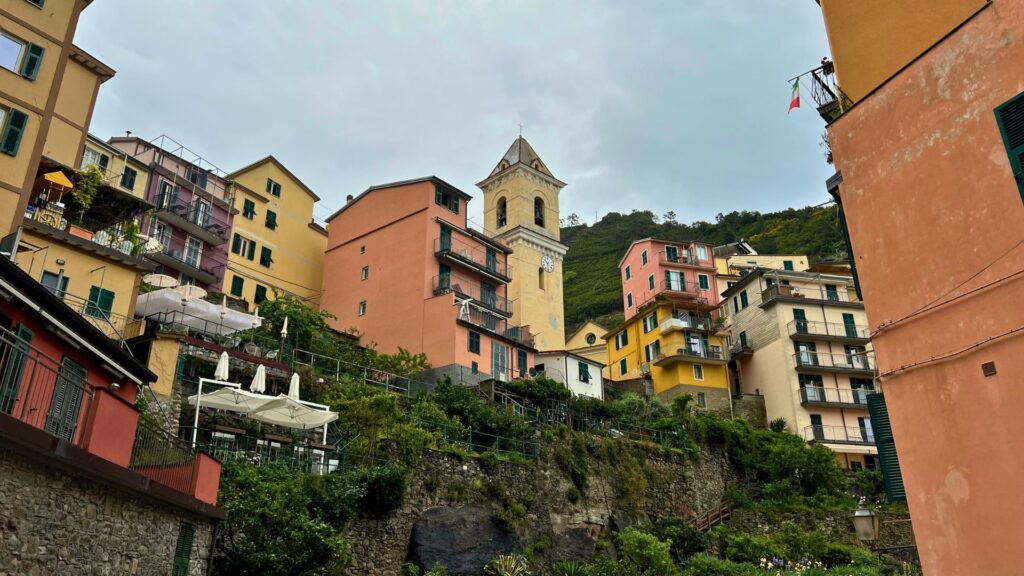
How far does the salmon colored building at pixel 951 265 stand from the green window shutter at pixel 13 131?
73.2 feet

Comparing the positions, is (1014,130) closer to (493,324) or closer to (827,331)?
(493,324)

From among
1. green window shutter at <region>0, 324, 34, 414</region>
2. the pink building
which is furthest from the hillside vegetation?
green window shutter at <region>0, 324, 34, 414</region>

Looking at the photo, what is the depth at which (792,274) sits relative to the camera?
5059 cm

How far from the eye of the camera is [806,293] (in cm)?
5056

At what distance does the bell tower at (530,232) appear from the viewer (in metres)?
52.9

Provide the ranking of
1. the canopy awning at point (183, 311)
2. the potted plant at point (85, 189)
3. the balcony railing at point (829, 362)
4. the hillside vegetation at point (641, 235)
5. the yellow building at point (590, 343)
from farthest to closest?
the hillside vegetation at point (641, 235)
the yellow building at point (590, 343)
the balcony railing at point (829, 362)
the canopy awning at point (183, 311)
the potted plant at point (85, 189)

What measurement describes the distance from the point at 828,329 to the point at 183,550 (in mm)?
42583

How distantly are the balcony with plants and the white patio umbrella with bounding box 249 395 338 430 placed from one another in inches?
328

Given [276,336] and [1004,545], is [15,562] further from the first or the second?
[276,336]

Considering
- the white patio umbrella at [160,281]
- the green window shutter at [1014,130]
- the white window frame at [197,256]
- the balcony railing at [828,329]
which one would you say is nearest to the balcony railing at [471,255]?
the white window frame at [197,256]

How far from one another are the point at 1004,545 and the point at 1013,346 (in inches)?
86.6

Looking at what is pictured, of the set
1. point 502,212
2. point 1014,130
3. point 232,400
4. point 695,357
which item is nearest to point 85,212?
point 232,400

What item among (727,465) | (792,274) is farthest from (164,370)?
(792,274)

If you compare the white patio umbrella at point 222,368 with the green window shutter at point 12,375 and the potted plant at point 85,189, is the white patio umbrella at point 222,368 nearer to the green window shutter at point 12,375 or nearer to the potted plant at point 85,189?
the potted plant at point 85,189
